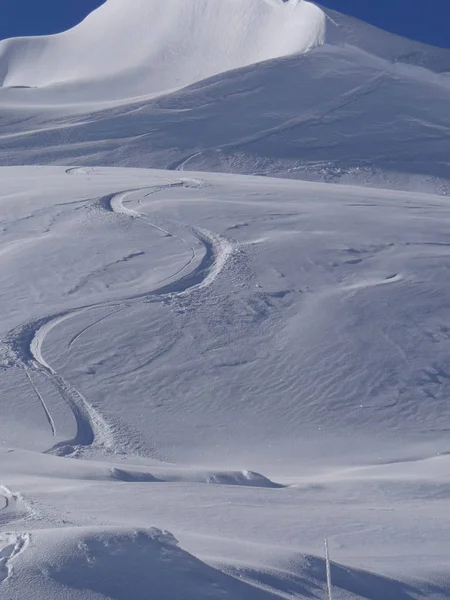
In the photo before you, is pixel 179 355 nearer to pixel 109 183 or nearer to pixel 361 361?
pixel 361 361

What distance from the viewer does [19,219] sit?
33.4 feet

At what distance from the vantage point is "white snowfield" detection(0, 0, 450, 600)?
10.9 ft

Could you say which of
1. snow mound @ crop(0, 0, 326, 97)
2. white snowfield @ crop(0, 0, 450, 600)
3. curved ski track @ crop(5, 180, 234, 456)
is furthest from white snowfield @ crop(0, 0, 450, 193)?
curved ski track @ crop(5, 180, 234, 456)

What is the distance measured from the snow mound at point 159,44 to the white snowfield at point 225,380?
8.58 metres

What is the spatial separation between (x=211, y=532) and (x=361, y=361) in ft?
10.0

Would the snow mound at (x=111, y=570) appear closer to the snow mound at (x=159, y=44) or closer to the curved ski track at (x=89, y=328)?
the curved ski track at (x=89, y=328)

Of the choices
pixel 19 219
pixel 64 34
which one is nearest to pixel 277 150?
pixel 19 219

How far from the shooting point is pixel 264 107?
18.5 m

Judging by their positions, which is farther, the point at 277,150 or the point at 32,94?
the point at 32,94

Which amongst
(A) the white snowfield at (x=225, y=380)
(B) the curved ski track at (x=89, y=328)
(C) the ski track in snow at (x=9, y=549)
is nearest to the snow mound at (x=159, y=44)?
(A) the white snowfield at (x=225, y=380)

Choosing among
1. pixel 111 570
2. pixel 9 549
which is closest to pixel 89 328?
pixel 9 549

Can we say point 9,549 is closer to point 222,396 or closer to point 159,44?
point 222,396

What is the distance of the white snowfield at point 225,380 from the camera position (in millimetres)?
3312

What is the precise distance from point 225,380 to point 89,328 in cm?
133
